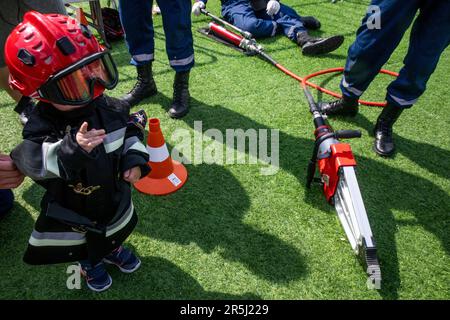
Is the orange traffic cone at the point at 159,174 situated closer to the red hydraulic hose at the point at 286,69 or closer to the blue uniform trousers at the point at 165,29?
the blue uniform trousers at the point at 165,29

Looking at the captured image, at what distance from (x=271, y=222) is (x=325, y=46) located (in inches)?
102

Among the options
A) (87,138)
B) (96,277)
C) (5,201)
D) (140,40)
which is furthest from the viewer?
(140,40)

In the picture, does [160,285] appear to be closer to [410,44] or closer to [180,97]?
[180,97]

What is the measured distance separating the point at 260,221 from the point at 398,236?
0.88 m

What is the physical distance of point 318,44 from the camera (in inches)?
156

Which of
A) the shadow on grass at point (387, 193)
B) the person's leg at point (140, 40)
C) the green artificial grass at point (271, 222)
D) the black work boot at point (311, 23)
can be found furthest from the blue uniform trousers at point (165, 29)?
the black work boot at point (311, 23)

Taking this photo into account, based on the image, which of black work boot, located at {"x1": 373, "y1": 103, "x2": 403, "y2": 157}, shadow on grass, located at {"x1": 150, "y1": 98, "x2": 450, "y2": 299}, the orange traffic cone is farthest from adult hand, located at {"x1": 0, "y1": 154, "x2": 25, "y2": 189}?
black work boot, located at {"x1": 373, "y1": 103, "x2": 403, "y2": 157}

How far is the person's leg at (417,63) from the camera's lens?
7.74 feet

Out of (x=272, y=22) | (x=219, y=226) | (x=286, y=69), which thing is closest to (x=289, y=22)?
(x=272, y=22)

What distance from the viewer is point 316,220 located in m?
2.29

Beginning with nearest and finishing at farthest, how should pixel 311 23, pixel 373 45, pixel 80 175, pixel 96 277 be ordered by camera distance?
1. pixel 80 175
2. pixel 96 277
3. pixel 373 45
4. pixel 311 23

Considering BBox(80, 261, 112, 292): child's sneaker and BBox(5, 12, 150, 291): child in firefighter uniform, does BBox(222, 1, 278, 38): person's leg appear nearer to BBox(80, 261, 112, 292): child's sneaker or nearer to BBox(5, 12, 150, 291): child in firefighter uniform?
BBox(5, 12, 150, 291): child in firefighter uniform

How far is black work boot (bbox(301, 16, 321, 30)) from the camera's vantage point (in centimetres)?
466

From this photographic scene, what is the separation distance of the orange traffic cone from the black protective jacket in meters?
0.58
